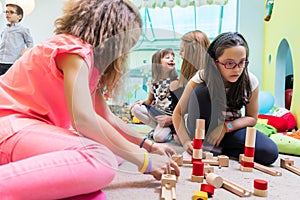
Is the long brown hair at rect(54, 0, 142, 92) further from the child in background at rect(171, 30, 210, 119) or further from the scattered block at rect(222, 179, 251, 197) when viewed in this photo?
the scattered block at rect(222, 179, 251, 197)

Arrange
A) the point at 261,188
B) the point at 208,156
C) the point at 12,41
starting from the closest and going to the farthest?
the point at 261,188
the point at 208,156
the point at 12,41

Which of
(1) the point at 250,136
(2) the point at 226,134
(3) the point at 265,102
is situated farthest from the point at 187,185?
(3) the point at 265,102

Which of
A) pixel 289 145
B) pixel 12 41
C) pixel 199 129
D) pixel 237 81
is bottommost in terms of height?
pixel 289 145

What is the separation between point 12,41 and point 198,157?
174cm

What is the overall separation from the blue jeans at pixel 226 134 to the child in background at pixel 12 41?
1524 mm

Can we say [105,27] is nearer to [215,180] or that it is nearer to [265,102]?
[215,180]

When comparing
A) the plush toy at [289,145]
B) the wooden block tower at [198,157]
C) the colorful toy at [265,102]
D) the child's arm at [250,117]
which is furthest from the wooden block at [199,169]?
the colorful toy at [265,102]

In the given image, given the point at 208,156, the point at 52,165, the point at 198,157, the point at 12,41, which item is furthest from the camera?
the point at 12,41

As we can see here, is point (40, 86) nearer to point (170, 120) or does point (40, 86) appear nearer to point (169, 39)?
point (169, 39)

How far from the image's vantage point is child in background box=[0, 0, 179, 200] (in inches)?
20.6

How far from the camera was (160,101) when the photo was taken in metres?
0.88

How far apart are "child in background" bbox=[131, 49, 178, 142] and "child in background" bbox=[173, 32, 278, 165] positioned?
3cm

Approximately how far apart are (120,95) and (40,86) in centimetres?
19

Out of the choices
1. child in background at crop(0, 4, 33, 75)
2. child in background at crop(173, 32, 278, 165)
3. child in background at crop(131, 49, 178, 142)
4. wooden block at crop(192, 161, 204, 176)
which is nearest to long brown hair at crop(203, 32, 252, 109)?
child in background at crop(173, 32, 278, 165)
